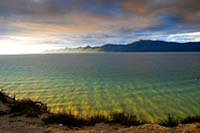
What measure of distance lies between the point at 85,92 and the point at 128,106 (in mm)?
8550

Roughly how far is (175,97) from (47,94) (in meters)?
14.8

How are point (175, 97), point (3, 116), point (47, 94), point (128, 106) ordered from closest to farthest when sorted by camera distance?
1. point (3, 116)
2. point (128, 106)
3. point (175, 97)
4. point (47, 94)

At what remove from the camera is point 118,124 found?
1003 cm

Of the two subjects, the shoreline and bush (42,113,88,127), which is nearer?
the shoreline

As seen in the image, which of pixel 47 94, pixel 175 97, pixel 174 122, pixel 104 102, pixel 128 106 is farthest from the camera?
pixel 47 94

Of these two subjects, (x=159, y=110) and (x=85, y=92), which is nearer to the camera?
(x=159, y=110)

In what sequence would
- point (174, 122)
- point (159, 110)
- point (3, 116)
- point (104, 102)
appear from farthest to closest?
point (104, 102) < point (159, 110) < point (3, 116) < point (174, 122)

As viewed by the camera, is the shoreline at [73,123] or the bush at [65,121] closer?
the shoreline at [73,123]

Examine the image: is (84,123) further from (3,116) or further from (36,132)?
(3,116)

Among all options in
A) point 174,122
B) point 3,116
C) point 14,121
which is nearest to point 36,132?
point 14,121

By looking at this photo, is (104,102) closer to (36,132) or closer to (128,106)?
(128,106)

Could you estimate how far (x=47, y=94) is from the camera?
28562 millimetres

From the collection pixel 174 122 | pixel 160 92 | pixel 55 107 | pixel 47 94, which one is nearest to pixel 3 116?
pixel 174 122

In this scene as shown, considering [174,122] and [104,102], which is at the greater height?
[174,122]
